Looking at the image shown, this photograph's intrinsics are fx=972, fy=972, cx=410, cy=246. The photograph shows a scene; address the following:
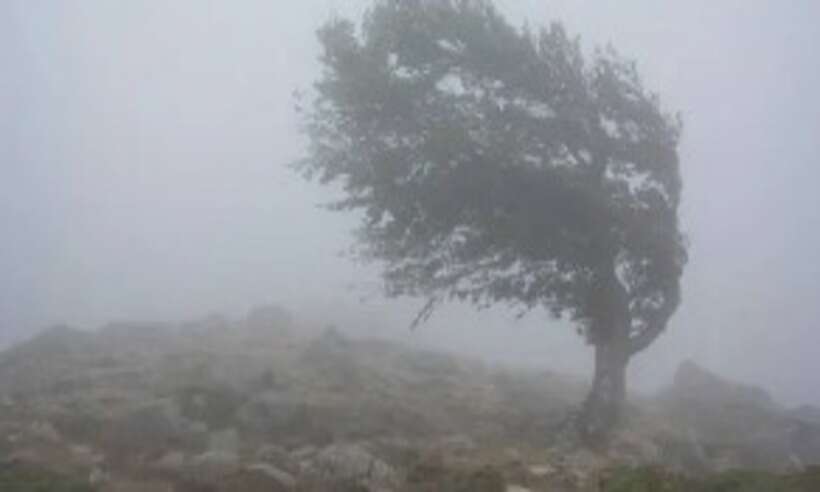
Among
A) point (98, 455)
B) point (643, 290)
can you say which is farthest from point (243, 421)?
point (643, 290)

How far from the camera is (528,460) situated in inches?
1002

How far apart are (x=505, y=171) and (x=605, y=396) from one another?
28.5ft

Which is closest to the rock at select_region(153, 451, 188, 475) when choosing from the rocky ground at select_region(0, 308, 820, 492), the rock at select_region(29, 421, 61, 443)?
the rocky ground at select_region(0, 308, 820, 492)

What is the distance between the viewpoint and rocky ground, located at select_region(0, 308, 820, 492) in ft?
67.4

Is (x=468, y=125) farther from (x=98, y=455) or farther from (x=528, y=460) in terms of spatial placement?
(x=98, y=455)

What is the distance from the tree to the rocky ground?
13.8 feet

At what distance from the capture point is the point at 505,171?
111 ft

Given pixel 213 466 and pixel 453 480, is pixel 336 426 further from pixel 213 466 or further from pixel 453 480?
pixel 453 480

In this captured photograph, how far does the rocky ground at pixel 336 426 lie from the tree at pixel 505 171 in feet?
13.8

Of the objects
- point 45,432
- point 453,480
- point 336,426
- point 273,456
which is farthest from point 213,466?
point 45,432

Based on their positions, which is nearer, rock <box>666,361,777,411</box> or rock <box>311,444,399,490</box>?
rock <box>311,444,399,490</box>

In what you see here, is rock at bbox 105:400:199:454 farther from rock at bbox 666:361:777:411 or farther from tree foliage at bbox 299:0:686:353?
rock at bbox 666:361:777:411

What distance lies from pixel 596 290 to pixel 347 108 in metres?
11.1

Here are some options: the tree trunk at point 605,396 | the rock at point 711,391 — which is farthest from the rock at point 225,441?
the rock at point 711,391
